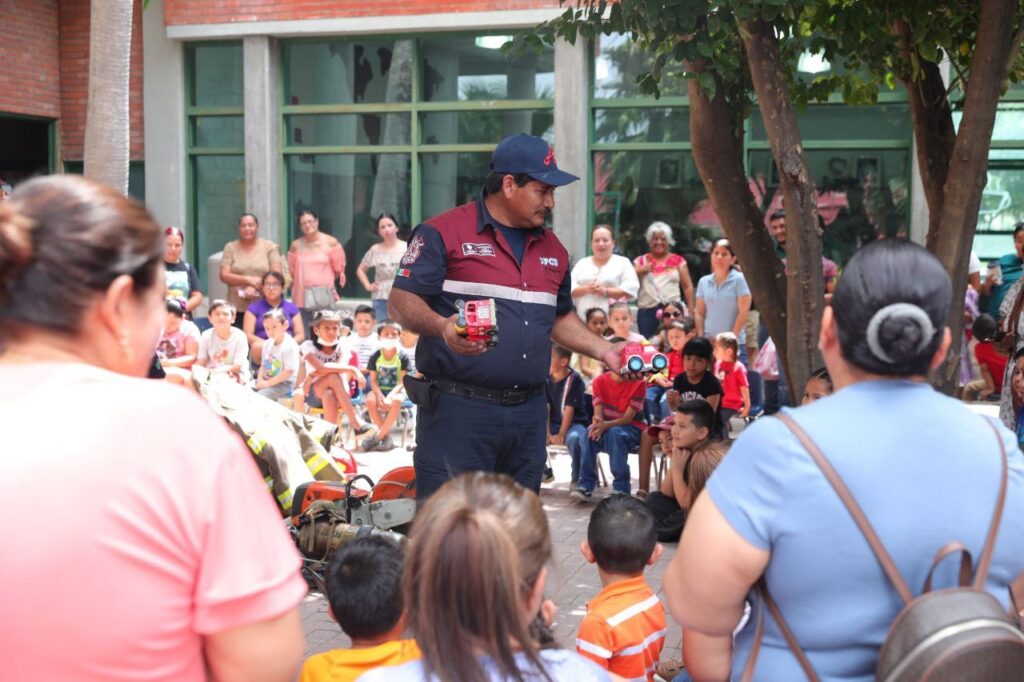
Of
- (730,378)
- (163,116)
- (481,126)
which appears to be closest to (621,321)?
(730,378)

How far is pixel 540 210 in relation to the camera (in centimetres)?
483

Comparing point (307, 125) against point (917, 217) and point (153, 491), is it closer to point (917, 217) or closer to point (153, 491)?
point (917, 217)

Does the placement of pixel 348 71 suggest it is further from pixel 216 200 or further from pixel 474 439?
pixel 474 439

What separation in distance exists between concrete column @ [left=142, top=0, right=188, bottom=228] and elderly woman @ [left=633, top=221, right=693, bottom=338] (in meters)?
7.41

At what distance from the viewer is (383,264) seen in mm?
14227

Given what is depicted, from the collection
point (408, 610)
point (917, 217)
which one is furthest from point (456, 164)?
point (408, 610)

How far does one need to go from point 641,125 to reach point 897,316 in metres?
13.3

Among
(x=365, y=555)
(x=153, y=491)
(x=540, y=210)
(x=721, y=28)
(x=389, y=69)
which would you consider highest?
(x=389, y=69)

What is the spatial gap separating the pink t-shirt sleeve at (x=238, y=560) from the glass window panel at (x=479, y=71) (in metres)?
14.0

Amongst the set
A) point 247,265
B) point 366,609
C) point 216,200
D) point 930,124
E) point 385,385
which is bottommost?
point 385,385

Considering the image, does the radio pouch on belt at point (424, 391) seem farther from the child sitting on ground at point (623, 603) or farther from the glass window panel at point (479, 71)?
the glass window panel at point (479, 71)

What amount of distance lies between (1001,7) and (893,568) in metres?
4.03

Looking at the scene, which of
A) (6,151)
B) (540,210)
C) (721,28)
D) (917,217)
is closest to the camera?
(540,210)

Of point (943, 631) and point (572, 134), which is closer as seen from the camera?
point (943, 631)
